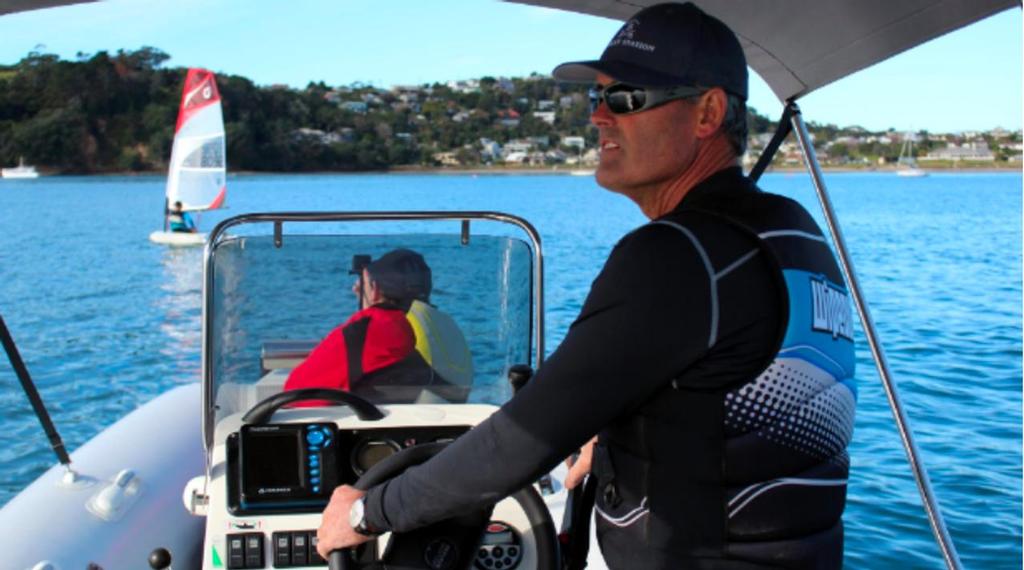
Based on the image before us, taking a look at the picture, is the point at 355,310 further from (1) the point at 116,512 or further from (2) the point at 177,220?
(2) the point at 177,220

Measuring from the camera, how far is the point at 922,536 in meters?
6.27

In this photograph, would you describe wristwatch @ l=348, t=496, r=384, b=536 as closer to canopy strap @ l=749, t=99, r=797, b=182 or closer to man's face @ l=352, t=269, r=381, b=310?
man's face @ l=352, t=269, r=381, b=310

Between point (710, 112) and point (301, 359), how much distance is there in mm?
1399

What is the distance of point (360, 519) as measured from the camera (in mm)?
1461

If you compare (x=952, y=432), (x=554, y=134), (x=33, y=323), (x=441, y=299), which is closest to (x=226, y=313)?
→ (x=441, y=299)

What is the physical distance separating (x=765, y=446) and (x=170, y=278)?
23.4 metres

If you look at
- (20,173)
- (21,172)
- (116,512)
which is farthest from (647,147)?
(21,172)

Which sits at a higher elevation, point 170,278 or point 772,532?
point 772,532

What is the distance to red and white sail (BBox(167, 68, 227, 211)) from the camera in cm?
2838

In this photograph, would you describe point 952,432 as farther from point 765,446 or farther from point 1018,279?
point 1018,279

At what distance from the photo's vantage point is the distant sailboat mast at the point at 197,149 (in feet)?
93.1

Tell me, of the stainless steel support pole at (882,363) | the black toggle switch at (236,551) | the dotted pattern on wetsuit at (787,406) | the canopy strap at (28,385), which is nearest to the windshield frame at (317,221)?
the black toggle switch at (236,551)

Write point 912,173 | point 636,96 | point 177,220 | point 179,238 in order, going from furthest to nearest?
1. point 912,173
2. point 177,220
3. point 179,238
4. point 636,96

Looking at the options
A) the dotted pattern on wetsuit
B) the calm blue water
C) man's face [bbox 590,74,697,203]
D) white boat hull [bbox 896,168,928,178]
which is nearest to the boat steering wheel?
the dotted pattern on wetsuit
